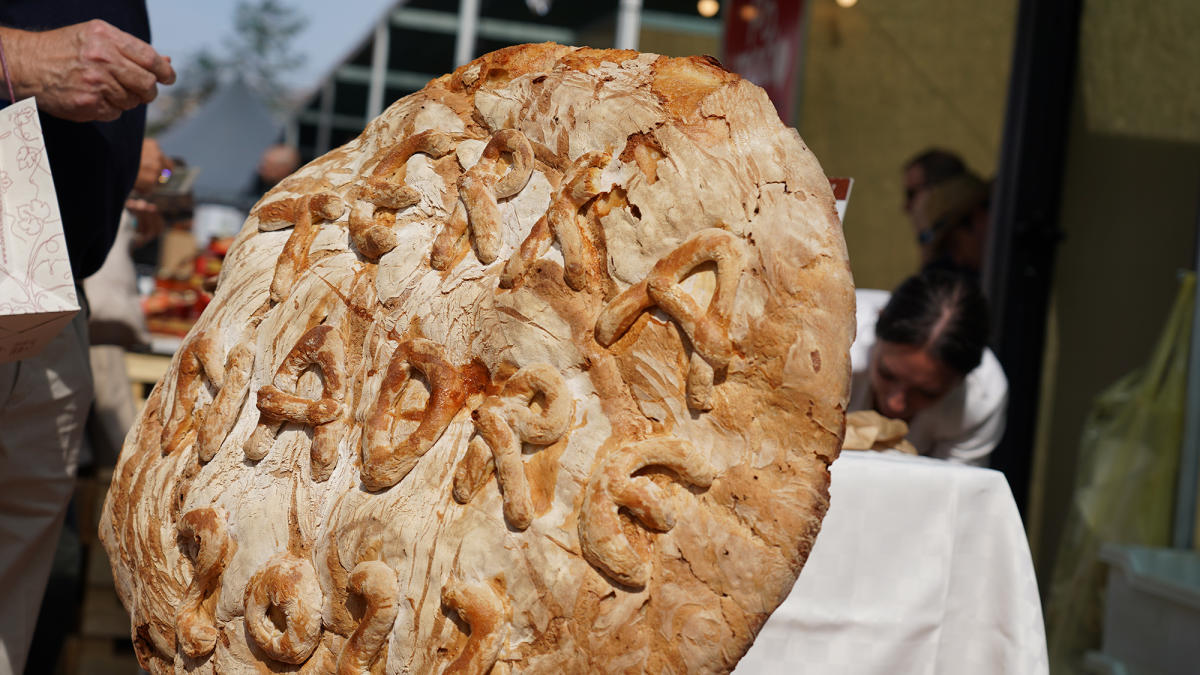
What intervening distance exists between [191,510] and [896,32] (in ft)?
14.5

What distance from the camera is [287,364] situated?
1083 mm

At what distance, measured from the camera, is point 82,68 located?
1396mm

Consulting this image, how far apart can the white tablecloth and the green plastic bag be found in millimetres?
1831

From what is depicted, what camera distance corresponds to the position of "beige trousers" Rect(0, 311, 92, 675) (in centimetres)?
167

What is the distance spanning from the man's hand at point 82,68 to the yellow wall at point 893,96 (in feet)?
11.6

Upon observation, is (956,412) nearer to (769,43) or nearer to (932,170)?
(932,170)

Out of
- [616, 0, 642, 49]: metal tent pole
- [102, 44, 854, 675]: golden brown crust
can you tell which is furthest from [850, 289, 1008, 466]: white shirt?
[616, 0, 642, 49]: metal tent pole

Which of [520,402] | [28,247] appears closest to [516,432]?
[520,402]

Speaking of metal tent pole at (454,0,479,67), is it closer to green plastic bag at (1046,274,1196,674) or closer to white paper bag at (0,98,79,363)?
green plastic bag at (1046,274,1196,674)

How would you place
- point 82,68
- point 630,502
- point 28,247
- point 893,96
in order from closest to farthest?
1. point 630,502
2. point 28,247
3. point 82,68
4. point 893,96

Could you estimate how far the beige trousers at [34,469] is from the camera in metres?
1.67

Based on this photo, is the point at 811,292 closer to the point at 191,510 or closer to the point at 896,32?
the point at 191,510

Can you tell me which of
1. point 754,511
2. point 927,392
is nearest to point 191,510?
point 754,511

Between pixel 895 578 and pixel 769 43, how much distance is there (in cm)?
342
